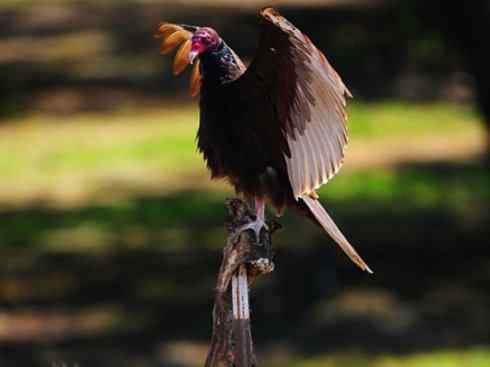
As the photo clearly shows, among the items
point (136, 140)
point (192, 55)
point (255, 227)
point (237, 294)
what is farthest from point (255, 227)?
point (136, 140)

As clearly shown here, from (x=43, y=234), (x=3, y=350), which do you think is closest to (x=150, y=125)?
(x=43, y=234)

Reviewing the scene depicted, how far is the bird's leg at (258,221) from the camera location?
17.8 ft

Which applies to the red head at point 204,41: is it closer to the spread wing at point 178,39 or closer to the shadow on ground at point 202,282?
the spread wing at point 178,39

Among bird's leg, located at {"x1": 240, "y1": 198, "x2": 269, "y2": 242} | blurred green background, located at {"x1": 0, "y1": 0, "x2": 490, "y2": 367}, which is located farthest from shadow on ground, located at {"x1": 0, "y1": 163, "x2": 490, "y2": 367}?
bird's leg, located at {"x1": 240, "y1": 198, "x2": 269, "y2": 242}

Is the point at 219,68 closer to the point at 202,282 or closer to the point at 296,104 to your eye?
the point at 296,104

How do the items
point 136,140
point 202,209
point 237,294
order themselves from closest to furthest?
point 237,294, point 202,209, point 136,140

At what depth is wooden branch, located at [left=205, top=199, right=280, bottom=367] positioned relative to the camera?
5270mm

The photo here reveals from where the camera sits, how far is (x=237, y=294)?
17.4ft

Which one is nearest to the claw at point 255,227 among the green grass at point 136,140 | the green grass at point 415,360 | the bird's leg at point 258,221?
the bird's leg at point 258,221

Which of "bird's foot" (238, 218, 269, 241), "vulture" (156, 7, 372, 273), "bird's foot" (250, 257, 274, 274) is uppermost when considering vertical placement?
"vulture" (156, 7, 372, 273)

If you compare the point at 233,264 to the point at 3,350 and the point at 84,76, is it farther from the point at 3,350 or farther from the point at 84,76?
the point at 84,76

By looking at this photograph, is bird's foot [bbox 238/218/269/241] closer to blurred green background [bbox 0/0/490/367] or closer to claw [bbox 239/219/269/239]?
claw [bbox 239/219/269/239]

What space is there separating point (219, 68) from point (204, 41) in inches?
5.4

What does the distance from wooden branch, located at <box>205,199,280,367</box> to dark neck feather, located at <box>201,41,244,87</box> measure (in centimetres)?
51
